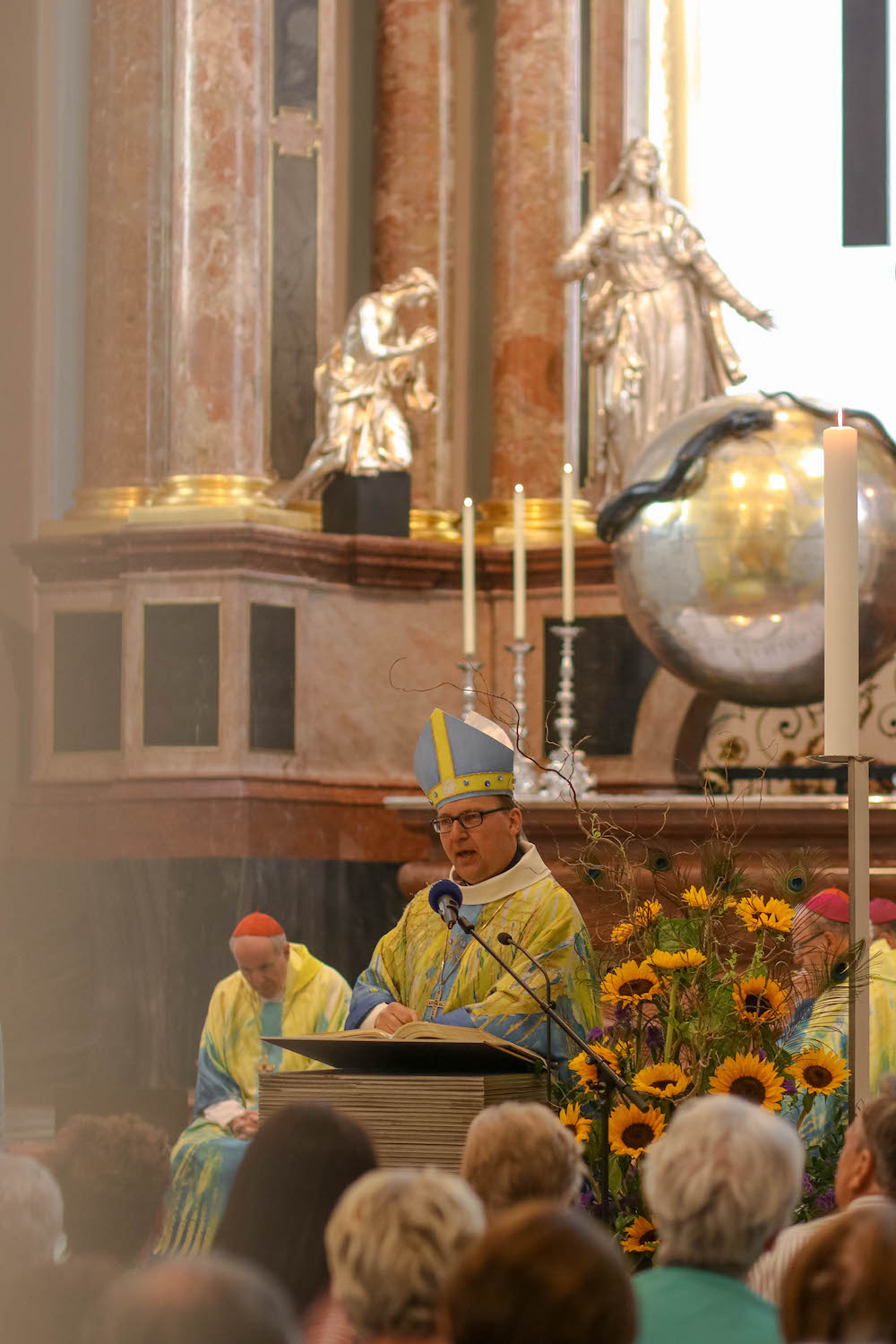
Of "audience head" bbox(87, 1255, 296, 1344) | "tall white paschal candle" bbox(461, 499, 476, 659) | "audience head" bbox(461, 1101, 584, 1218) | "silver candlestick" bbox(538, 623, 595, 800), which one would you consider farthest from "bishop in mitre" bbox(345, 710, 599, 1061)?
"tall white paschal candle" bbox(461, 499, 476, 659)

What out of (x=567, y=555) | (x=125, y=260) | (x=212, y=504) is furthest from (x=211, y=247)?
(x=567, y=555)

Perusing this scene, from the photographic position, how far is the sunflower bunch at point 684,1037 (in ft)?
10.3

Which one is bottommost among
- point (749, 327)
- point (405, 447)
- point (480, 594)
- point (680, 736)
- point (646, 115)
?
point (680, 736)

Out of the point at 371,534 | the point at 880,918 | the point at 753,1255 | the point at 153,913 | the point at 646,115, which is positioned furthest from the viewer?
the point at 646,115

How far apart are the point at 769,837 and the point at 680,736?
2055 millimetres

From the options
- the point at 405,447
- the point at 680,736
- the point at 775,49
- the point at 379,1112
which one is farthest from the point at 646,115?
the point at 379,1112

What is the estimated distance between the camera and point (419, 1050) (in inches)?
127

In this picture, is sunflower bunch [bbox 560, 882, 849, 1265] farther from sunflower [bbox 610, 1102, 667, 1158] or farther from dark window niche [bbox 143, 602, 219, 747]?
dark window niche [bbox 143, 602, 219, 747]

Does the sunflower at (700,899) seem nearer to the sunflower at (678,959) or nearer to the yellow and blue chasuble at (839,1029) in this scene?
the sunflower at (678,959)

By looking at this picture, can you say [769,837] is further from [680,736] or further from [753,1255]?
[753,1255]

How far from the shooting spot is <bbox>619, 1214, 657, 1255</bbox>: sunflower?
3096 millimetres

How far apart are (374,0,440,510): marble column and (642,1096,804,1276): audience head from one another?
7798mm

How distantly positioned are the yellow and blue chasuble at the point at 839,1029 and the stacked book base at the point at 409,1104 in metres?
0.67

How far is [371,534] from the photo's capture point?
927cm
